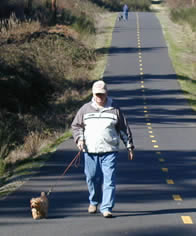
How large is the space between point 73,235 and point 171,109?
15444 mm

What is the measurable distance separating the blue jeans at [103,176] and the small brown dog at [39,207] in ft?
2.24

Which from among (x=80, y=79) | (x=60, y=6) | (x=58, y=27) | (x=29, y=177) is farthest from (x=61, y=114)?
(x=60, y=6)

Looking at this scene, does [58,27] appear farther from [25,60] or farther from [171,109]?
[171,109]

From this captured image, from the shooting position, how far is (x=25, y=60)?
2591 cm

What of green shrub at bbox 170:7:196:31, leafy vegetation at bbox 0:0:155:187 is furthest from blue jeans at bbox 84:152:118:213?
green shrub at bbox 170:7:196:31

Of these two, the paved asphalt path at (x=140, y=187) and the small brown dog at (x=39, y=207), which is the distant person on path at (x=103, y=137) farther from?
the small brown dog at (x=39, y=207)

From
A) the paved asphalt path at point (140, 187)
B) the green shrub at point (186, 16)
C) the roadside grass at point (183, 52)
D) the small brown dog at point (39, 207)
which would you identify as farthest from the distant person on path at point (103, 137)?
the green shrub at point (186, 16)

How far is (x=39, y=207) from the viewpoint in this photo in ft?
26.9

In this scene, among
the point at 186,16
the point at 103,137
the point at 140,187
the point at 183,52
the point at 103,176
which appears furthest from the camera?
the point at 186,16

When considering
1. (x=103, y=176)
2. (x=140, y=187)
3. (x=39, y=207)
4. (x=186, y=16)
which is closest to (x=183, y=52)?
(x=186, y=16)

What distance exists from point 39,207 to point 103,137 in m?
1.30

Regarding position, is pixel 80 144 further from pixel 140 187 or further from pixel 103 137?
pixel 140 187

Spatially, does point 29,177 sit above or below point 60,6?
above

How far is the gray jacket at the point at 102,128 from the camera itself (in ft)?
26.7
